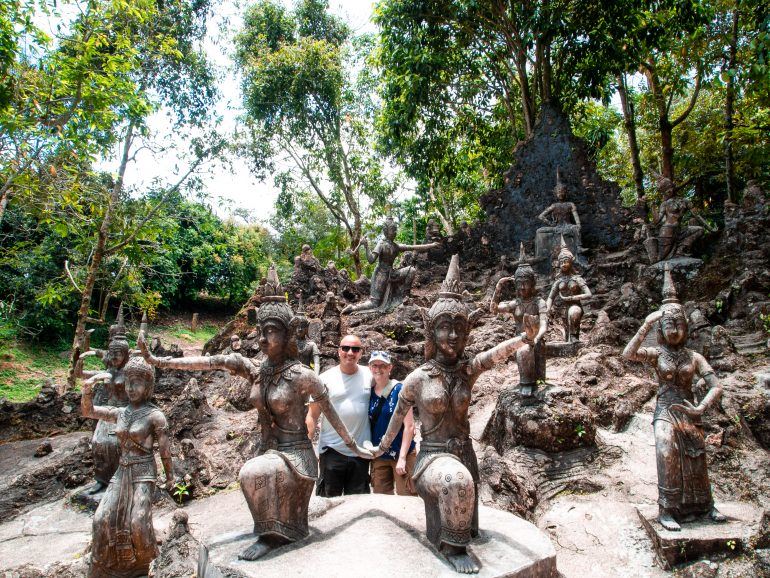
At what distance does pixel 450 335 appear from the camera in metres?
4.04

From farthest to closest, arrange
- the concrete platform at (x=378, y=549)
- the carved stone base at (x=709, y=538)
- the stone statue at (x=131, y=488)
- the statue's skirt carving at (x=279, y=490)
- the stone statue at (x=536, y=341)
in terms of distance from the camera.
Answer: the stone statue at (x=536, y=341), the carved stone base at (x=709, y=538), the stone statue at (x=131, y=488), the statue's skirt carving at (x=279, y=490), the concrete platform at (x=378, y=549)

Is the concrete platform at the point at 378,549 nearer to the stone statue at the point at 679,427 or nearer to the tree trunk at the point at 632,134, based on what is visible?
the stone statue at the point at 679,427

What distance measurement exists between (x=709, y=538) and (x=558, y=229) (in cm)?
1163

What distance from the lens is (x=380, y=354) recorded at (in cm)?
517

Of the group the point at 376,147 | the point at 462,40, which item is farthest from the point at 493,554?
the point at 376,147

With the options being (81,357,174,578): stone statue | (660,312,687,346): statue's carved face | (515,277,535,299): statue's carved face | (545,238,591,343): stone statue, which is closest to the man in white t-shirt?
(81,357,174,578): stone statue

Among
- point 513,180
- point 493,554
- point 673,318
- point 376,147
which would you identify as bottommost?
point 493,554

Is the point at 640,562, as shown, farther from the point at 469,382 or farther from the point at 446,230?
the point at 446,230

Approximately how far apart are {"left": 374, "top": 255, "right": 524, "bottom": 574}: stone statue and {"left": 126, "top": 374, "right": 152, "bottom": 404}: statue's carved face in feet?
7.37

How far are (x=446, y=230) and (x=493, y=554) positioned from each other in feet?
76.8

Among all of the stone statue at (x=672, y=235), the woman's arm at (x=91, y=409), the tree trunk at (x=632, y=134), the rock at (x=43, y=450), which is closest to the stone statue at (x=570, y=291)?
the stone statue at (x=672, y=235)

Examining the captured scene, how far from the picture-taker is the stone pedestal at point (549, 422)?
6879mm

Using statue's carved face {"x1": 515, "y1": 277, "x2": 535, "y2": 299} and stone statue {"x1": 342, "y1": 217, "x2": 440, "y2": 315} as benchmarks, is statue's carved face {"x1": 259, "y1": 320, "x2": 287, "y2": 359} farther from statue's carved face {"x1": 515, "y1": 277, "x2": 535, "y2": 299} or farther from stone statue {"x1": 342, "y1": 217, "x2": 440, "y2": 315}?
stone statue {"x1": 342, "y1": 217, "x2": 440, "y2": 315}

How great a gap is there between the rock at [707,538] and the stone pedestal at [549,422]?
1.88m
